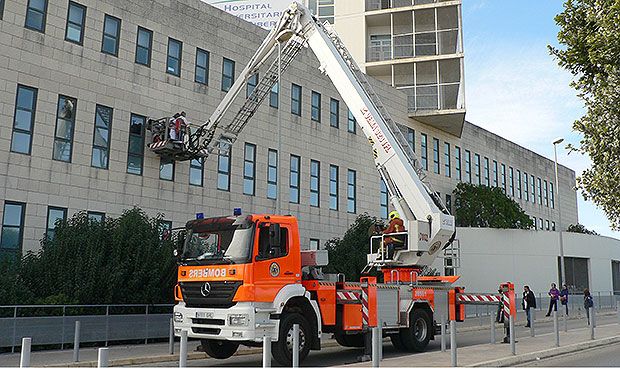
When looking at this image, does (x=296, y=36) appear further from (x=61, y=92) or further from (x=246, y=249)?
(x=246, y=249)

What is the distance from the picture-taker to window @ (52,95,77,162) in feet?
66.9

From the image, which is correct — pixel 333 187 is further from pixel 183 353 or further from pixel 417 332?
pixel 183 353

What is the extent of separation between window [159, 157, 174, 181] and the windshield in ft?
33.0

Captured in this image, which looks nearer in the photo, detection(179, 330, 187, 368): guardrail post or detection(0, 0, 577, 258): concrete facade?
detection(179, 330, 187, 368): guardrail post

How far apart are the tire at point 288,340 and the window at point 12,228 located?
396 inches

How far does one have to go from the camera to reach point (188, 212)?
24234 mm

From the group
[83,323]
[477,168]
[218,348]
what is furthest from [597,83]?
[477,168]

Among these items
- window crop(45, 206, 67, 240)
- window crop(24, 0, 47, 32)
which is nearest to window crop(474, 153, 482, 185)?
window crop(45, 206, 67, 240)

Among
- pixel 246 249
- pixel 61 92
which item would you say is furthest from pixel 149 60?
pixel 246 249

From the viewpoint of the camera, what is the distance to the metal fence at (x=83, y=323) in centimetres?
1544

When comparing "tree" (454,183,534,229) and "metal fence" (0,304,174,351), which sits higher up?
"tree" (454,183,534,229)

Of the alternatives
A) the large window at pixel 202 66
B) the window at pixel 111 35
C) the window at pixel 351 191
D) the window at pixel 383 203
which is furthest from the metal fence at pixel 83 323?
the window at pixel 383 203

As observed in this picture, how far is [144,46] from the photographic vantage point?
925 inches

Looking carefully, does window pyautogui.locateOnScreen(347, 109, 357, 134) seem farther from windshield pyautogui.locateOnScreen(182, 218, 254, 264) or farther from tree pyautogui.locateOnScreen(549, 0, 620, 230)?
windshield pyautogui.locateOnScreen(182, 218, 254, 264)
